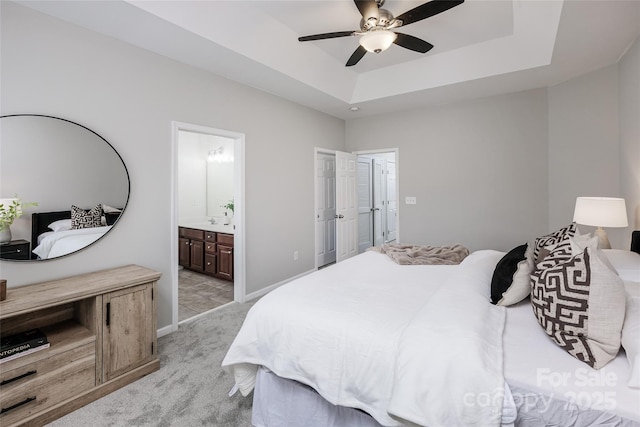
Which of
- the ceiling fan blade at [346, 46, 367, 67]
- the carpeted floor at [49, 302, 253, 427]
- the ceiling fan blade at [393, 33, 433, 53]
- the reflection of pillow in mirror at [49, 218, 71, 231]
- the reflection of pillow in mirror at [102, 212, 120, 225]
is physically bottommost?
the carpeted floor at [49, 302, 253, 427]

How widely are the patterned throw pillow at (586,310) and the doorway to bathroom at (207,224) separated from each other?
2.89 meters

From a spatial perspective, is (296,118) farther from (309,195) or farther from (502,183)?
(502,183)

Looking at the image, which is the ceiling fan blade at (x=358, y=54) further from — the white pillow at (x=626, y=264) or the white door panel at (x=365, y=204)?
the white door panel at (x=365, y=204)

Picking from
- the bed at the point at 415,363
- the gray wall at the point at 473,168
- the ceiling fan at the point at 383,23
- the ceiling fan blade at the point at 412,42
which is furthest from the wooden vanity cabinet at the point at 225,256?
the ceiling fan blade at the point at 412,42

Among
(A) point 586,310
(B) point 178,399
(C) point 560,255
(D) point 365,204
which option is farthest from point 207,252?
(A) point 586,310

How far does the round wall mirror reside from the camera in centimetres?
201

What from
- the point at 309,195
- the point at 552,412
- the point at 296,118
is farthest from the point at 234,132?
the point at 552,412

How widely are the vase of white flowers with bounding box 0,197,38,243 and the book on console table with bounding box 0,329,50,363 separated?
24.8 inches

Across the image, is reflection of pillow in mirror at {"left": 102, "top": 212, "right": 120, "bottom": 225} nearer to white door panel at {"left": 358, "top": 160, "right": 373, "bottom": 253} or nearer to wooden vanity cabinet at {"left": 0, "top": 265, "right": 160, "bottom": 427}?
wooden vanity cabinet at {"left": 0, "top": 265, "right": 160, "bottom": 427}

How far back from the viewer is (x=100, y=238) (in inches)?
95.7

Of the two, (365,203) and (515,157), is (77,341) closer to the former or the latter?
(515,157)

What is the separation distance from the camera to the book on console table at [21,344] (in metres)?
1.66

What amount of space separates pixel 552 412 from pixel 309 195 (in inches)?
151

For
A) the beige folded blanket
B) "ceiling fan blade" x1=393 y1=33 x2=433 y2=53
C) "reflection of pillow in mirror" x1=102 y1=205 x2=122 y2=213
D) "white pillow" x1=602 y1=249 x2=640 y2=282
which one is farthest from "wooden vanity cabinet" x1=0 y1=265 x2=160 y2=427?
"white pillow" x1=602 y1=249 x2=640 y2=282
